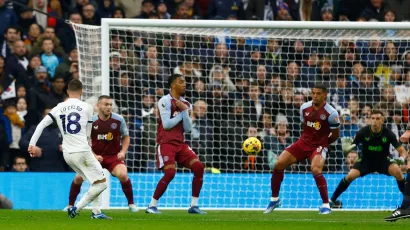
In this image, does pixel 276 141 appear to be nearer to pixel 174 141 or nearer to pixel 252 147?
pixel 252 147

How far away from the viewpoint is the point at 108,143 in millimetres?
15203

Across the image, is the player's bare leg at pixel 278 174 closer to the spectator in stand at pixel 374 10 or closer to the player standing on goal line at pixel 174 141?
the player standing on goal line at pixel 174 141

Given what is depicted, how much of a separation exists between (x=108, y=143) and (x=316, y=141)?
10.2ft

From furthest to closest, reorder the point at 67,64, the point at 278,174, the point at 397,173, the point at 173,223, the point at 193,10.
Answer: the point at 193,10
the point at 67,64
the point at 397,173
the point at 278,174
the point at 173,223

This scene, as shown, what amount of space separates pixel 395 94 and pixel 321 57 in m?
1.49

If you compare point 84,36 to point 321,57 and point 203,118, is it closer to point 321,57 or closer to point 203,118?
point 203,118

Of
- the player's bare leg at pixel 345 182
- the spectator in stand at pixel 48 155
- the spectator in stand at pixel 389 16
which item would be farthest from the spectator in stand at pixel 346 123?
the spectator in stand at pixel 48 155

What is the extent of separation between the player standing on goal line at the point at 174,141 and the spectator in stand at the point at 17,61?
475 centimetres

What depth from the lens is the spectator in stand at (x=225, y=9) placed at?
2128 centimetres

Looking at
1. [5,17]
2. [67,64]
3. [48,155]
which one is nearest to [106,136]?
[48,155]

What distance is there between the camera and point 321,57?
18719 mm

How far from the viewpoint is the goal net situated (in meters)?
17.3

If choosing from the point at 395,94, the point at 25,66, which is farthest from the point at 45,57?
the point at 395,94

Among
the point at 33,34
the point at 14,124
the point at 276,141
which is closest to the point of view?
the point at 14,124
